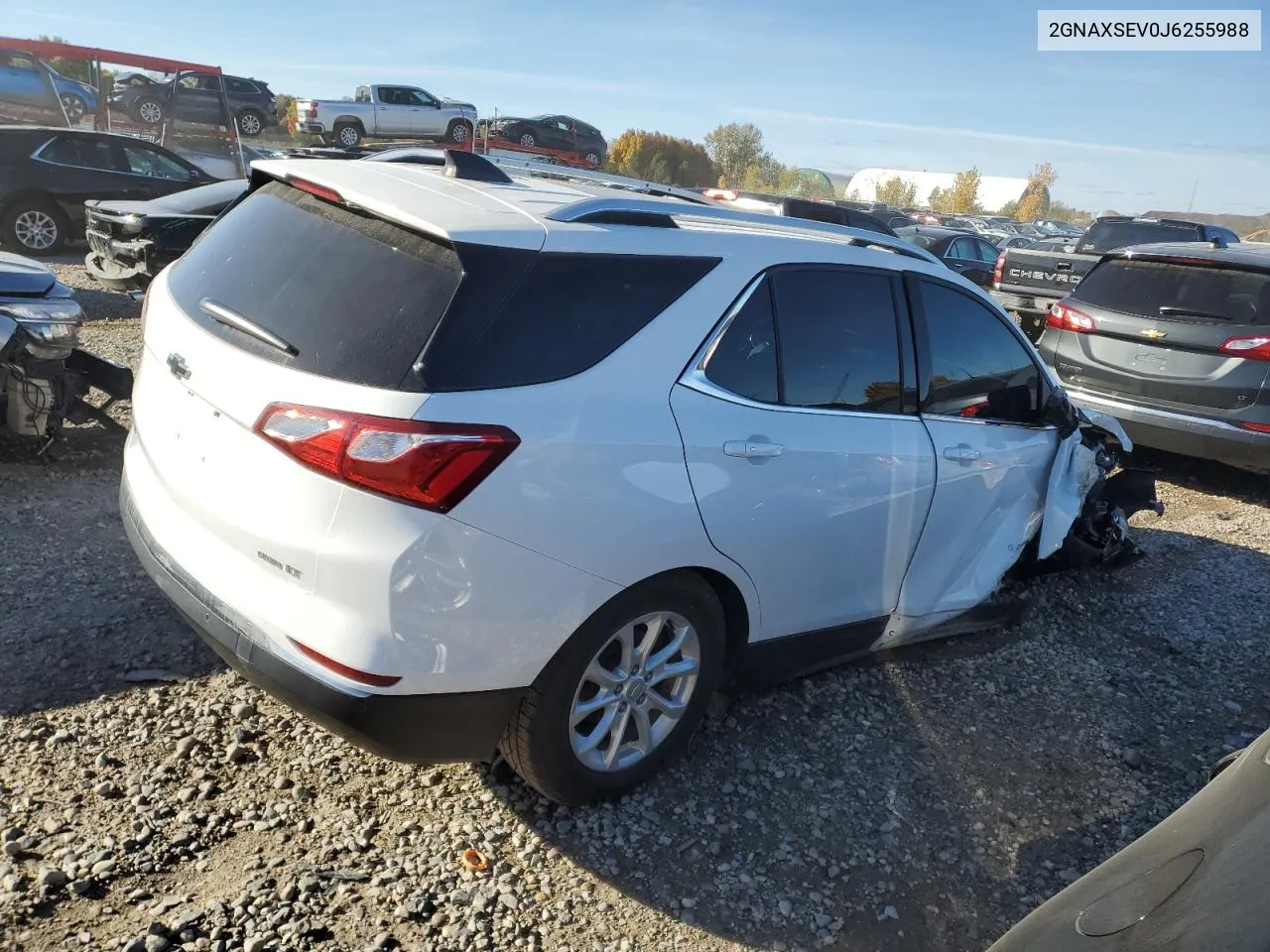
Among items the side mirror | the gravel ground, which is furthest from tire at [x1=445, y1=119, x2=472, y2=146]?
the gravel ground

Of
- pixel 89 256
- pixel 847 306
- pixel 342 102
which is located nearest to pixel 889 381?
pixel 847 306

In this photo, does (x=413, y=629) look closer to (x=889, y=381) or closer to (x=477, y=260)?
(x=477, y=260)

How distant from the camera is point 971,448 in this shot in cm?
395

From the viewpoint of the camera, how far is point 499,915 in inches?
105

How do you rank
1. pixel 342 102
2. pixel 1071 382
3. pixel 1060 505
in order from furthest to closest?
pixel 342 102 → pixel 1071 382 → pixel 1060 505

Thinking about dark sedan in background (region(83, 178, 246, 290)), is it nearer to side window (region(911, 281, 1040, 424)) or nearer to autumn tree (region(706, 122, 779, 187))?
side window (region(911, 281, 1040, 424))

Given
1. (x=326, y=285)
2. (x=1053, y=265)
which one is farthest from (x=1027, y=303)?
(x=326, y=285)

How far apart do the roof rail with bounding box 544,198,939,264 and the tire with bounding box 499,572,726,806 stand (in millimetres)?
1089

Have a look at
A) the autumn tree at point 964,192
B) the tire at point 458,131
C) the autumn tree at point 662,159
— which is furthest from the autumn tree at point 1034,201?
the tire at point 458,131

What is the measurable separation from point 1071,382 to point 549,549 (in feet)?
20.3

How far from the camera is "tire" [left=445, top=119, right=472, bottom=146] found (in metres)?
28.5

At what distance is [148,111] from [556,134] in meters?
16.6

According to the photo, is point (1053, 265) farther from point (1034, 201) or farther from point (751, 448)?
point (1034, 201)

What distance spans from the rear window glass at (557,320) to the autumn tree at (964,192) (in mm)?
77032
